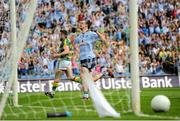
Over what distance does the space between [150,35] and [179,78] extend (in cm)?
502

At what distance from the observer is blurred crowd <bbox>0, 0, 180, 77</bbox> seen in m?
24.7

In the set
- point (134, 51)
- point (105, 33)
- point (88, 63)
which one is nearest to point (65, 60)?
point (88, 63)

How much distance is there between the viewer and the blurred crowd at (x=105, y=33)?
24656mm

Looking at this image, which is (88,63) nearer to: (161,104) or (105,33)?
(161,104)

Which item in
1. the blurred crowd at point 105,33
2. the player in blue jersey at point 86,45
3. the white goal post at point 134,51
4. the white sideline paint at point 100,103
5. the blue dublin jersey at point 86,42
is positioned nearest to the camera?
the white sideline paint at point 100,103

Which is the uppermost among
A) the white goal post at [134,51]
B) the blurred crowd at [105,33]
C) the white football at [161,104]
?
the blurred crowd at [105,33]

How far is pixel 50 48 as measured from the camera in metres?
26.1

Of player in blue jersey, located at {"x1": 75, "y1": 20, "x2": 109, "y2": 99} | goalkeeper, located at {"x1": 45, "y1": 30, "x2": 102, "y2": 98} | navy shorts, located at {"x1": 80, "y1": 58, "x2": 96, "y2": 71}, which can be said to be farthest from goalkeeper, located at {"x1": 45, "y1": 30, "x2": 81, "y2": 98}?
navy shorts, located at {"x1": 80, "y1": 58, "x2": 96, "y2": 71}

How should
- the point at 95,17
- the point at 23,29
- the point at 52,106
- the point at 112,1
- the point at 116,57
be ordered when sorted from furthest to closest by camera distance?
the point at 112,1 → the point at 95,17 → the point at 116,57 → the point at 52,106 → the point at 23,29

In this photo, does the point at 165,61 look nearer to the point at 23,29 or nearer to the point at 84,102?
the point at 84,102

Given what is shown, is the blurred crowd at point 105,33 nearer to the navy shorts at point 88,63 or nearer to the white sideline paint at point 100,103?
the navy shorts at point 88,63

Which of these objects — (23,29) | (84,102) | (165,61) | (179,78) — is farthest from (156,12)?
(23,29)

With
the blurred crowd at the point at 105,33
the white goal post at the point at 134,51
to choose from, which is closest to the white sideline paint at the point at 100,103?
the white goal post at the point at 134,51

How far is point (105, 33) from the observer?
25016 millimetres
